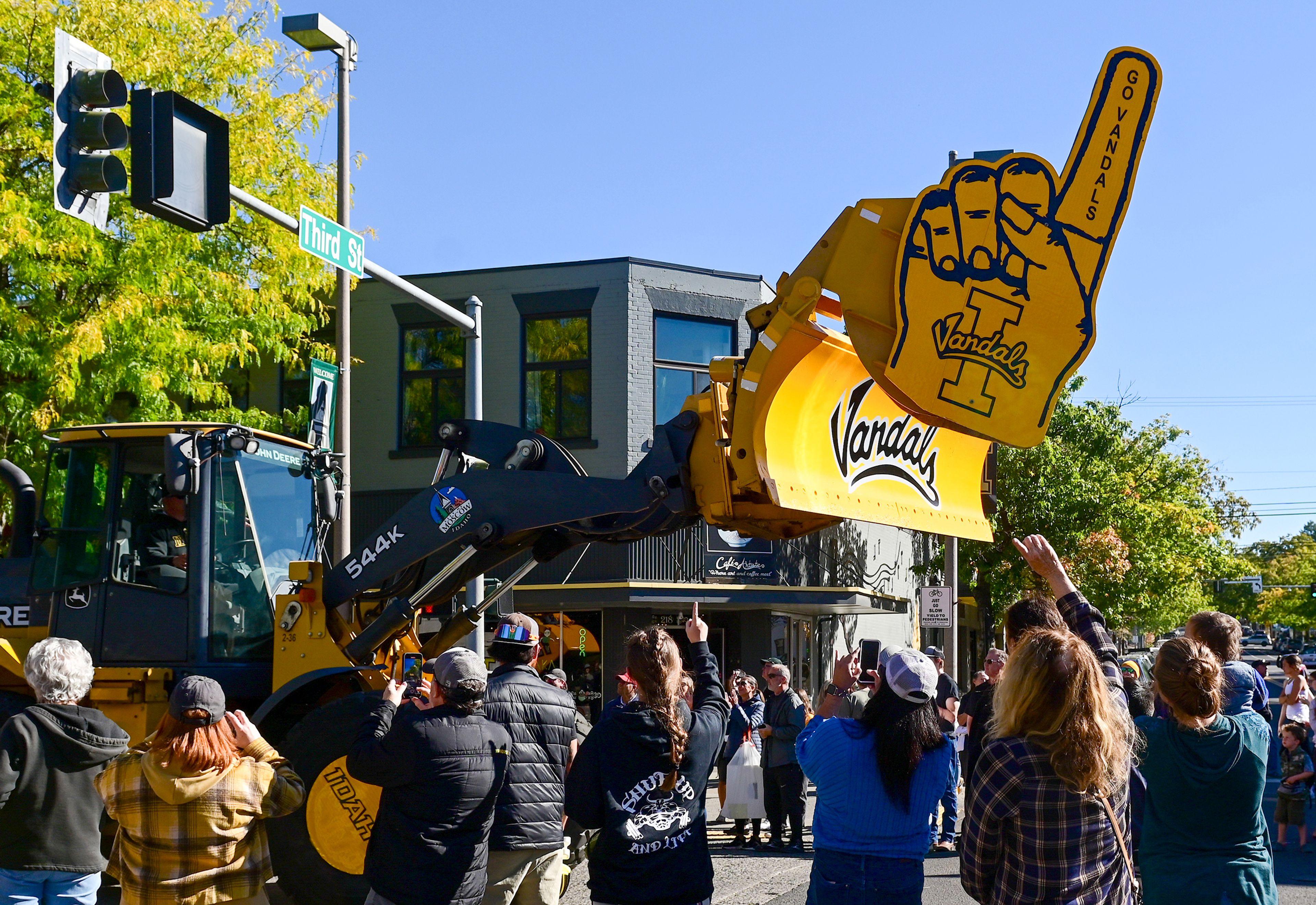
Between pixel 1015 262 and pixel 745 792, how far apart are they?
6972mm

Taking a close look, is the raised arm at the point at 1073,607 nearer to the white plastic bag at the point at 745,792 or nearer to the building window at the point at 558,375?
the white plastic bag at the point at 745,792

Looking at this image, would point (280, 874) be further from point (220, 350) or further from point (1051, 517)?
A: point (1051, 517)

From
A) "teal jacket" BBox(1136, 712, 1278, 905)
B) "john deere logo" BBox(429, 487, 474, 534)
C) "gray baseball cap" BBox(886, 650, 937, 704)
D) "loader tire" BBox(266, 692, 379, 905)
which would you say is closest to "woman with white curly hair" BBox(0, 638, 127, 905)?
"loader tire" BBox(266, 692, 379, 905)

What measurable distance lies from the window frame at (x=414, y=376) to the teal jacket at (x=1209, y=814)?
62.4 ft

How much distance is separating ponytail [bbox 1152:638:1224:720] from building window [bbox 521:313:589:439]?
59.5 feet

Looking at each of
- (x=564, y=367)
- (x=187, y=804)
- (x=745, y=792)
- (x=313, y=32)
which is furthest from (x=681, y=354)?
(x=187, y=804)

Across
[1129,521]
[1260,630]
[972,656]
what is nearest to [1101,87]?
[1129,521]

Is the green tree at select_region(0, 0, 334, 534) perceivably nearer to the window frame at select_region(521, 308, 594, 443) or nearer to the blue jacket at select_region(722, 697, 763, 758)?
the window frame at select_region(521, 308, 594, 443)

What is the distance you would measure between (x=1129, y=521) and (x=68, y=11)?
22831 millimetres

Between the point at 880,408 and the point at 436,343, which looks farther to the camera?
the point at 436,343

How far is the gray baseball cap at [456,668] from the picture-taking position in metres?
5.07

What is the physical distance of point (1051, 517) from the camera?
2675 centimetres

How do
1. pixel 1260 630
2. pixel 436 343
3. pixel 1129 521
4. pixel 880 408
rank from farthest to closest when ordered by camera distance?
1. pixel 1260 630
2. pixel 1129 521
3. pixel 436 343
4. pixel 880 408

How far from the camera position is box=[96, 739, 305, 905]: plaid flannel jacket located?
4.52 meters
